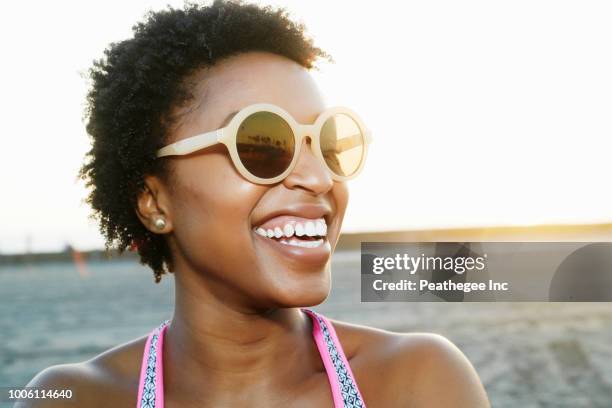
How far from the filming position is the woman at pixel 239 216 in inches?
81.7

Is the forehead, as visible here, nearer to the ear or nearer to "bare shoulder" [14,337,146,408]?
the ear

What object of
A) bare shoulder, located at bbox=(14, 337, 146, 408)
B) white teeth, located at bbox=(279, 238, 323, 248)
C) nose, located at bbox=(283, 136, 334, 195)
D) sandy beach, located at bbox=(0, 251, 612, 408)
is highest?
nose, located at bbox=(283, 136, 334, 195)

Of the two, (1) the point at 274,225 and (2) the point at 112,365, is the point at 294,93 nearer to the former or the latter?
(1) the point at 274,225

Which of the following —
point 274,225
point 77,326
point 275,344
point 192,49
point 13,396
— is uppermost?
point 192,49

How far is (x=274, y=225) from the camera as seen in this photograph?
6.75 ft

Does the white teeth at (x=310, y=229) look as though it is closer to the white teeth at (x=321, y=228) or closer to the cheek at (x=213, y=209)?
the white teeth at (x=321, y=228)

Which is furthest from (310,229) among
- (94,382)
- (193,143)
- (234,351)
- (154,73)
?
(94,382)

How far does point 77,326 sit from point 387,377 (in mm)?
12674

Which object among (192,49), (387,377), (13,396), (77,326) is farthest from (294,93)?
(77,326)

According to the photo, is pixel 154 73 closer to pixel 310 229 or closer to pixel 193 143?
pixel 193 143

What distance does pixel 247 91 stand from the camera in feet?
7.06

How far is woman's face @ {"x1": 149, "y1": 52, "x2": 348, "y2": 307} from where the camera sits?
2051 millimetres

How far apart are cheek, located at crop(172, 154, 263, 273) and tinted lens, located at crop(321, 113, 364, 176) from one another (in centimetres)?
29

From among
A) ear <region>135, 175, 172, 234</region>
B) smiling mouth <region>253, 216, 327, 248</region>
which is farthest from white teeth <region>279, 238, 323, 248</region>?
ear <region>135, 175, 172, 234</region>
